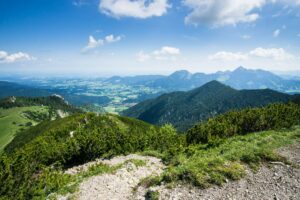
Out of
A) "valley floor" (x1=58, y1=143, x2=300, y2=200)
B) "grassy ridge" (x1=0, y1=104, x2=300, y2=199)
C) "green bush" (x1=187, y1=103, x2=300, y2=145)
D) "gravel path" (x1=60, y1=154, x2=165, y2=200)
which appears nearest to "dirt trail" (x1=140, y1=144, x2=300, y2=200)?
"valley floor" (x1=58, y1=143, x2=300, y2=200)

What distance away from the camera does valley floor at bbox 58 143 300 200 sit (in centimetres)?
1508

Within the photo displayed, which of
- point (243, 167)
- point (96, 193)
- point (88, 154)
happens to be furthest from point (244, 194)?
point (88, 154)

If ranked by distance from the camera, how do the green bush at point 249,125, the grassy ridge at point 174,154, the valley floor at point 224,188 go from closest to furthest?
the valley floor at point 224,188 < the grassy ridge at point 174,154 < the green bush at point 249,125

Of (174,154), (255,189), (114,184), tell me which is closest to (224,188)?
(255,189)

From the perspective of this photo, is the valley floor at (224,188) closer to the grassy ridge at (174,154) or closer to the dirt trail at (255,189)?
the dirt trail at (255,189)

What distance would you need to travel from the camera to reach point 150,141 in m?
42.1

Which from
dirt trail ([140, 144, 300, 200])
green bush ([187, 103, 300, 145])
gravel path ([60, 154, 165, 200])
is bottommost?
green bush ([187, 103, 300, 145])

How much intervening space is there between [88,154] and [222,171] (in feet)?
76.6

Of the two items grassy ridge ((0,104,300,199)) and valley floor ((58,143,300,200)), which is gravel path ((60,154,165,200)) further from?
grassy ridge ((0,104,300,199))

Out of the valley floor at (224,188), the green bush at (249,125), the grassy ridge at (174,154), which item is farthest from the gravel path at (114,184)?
the green bush at (249,125)

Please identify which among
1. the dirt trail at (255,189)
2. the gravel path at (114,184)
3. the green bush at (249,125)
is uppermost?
the dirt trail at (255,189)

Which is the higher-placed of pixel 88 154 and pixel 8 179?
pixel 8 179

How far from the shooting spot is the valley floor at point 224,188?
1508 centimetres

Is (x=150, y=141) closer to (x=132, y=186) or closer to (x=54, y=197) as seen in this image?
(x=132, y=186)
